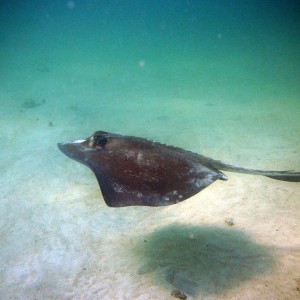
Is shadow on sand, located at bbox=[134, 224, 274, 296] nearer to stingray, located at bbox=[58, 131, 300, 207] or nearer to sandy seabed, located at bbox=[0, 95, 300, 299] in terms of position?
sandy seabed, located at bbox=[0, 95, 300, 299]

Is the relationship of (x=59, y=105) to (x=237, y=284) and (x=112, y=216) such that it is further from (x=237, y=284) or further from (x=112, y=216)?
(x=237, y=284)

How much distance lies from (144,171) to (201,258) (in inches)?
86.9

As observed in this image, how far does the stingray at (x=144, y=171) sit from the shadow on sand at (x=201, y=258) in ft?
5.41

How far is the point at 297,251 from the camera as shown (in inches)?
170

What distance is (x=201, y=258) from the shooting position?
4.43m

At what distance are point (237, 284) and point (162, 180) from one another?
6.97 feet

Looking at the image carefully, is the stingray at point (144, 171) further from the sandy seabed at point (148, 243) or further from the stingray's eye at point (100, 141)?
the sandy seabed at point (148, 243)

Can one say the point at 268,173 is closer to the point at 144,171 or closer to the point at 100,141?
the point at 144,171

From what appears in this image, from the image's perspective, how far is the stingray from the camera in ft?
9.22

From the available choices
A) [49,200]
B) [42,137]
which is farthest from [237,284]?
[42,137]

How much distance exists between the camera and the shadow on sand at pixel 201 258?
393 centimetres

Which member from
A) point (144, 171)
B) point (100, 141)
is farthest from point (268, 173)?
point (100, 141)

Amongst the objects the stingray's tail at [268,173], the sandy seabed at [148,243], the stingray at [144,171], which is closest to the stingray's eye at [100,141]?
the stingray at [144,171]

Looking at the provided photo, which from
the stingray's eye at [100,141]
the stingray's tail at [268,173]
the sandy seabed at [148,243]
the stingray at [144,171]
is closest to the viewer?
the stingray at [144,171]
